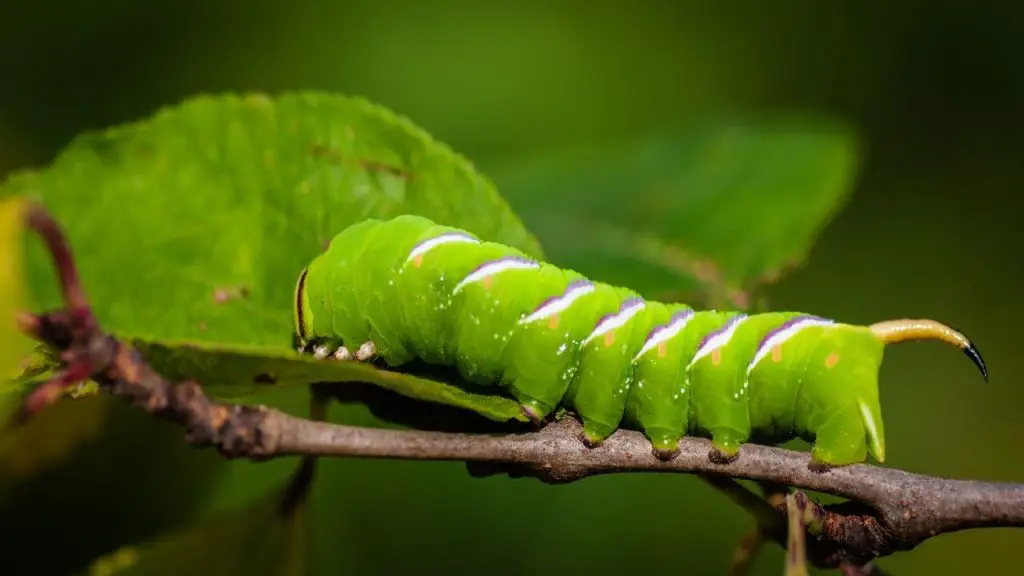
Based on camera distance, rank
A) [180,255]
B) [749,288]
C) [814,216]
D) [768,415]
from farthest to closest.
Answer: [814,216] → [749,288] → [768,415] → [180,255]

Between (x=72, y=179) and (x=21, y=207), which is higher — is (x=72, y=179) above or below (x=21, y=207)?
below

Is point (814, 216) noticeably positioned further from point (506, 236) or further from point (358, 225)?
point (358, 225)

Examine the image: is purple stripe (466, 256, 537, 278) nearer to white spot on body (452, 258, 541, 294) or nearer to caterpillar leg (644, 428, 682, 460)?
white spot on body (452, 258, 541, 294)

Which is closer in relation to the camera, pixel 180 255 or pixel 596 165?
pixel 180 255

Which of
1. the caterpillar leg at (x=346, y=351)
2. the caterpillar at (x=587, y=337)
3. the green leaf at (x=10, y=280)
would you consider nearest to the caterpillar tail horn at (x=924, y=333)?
the caterpillar at (x=587, y=337)

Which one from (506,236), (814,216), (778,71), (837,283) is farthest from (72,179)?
(778,71)

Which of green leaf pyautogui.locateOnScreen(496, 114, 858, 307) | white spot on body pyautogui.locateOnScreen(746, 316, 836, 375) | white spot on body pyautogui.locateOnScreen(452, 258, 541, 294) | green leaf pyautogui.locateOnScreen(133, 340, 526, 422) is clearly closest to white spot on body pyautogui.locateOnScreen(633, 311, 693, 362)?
white spot on body pyautogui.locateOnScreen(746, 316, 836, 375)

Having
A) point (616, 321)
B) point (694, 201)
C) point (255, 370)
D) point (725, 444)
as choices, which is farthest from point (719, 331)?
point (694, 201)
